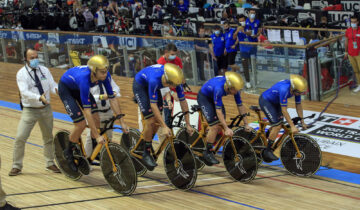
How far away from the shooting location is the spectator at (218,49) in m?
12.0

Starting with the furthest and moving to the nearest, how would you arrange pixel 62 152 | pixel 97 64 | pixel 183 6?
pixel 183 6
pixel 62 152
pixel 97 64

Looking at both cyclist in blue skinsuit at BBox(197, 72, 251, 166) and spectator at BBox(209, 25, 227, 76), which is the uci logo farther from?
cyclist in blue skinsuit at BBox(197, 72, 251, 166)

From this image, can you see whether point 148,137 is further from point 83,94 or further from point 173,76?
point 83,94

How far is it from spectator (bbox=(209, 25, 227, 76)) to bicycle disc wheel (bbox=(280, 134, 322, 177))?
5.15m

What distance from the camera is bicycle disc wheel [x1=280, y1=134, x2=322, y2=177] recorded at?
22.9 ft

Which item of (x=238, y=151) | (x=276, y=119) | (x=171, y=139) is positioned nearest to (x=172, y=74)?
(x=171, y=139)

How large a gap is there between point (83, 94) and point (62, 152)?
1.24m

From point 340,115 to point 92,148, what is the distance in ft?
17.4

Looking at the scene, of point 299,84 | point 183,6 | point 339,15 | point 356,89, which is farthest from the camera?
point 183,6

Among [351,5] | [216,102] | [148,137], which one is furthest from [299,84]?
[351,5]

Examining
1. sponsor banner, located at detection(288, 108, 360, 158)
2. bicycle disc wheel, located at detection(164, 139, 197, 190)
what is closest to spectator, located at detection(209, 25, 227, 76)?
sponsor banner, located at detection(288, 108, 360, 158)

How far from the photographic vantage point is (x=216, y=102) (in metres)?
6.62

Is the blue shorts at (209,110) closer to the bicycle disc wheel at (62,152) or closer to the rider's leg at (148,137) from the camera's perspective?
the rider's leg at (148,137)

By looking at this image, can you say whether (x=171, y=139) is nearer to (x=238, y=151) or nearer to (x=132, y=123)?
(x=238, y=151)
